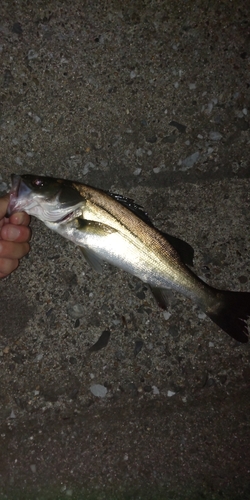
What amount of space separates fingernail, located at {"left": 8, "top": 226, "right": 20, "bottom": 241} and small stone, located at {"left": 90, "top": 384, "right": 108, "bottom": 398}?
4.16ft

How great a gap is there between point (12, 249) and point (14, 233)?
12 centimetres

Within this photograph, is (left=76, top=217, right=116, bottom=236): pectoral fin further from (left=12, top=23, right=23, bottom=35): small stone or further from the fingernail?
(left=12, top=23, right=23, bottom=35): small stone

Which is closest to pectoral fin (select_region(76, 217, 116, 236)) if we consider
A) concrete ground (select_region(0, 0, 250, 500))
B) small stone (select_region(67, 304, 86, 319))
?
concrete ground (select_region(0, 0, 250, 500))

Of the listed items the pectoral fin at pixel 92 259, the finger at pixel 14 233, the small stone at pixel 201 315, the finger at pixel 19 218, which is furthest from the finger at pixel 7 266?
the small stone at pixel 201 315

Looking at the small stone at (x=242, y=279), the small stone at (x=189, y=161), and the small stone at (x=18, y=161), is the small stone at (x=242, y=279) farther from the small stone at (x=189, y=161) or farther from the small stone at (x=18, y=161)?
the small stone at (x=18, y=161)

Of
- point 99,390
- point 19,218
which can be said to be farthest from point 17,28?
point 99,390

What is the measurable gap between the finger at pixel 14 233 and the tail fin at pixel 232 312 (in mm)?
1432

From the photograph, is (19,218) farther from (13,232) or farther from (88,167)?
(88,167)

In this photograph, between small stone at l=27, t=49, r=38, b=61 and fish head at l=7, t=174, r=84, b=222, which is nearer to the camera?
fish head at l=7, t=174, r=84, b=222

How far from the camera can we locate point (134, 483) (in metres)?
2.88

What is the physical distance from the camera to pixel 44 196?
100 inches

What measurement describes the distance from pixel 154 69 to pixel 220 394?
8.30 ft

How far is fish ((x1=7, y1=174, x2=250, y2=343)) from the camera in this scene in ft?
8.34

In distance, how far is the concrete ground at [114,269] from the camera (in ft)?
9.58
